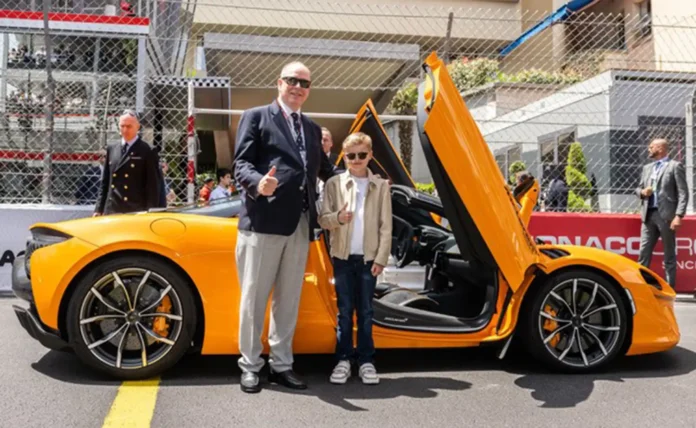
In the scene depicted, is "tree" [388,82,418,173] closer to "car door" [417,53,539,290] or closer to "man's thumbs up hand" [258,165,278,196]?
"car door" [417,53,539,290]

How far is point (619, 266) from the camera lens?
4223 millimetres

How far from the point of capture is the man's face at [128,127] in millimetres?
5285

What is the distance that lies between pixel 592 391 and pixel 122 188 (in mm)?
3636

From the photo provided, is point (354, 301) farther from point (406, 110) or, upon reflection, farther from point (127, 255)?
point (406, 110)

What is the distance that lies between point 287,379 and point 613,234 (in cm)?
539

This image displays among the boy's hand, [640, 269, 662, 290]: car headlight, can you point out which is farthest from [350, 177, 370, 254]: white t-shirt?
[640, 269, 662, 290]: car headlight

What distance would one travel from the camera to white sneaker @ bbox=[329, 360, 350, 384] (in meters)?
3.83

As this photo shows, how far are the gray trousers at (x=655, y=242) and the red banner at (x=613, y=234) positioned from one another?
0.30 meters

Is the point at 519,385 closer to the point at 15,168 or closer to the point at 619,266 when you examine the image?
the point at 619,266

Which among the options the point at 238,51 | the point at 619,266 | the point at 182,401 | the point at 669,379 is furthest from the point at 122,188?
the point at 238,51

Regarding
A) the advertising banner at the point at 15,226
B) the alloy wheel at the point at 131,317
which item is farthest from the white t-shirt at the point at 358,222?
the advertising banner at the point at 15,226

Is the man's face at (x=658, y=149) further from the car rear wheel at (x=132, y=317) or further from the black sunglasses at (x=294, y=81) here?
the car rear wheel at (x=132, y=317)

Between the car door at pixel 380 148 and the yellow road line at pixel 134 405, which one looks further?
the car door at pixel 380 148

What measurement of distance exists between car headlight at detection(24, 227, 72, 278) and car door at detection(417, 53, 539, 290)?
207 centimetres
